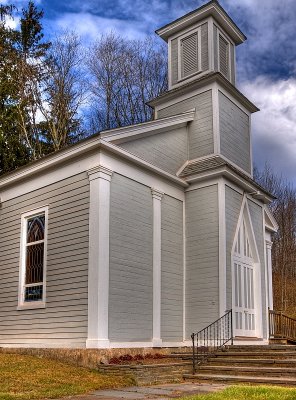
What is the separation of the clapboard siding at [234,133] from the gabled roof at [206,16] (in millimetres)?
3184

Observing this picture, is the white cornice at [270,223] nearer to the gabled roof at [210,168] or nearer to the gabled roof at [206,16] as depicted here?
the gabled roof at [210,168]

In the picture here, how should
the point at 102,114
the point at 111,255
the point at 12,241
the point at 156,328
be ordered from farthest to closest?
the point at 102,114 → the point at 12,241 → the point at 156,328 → the point at 111,255

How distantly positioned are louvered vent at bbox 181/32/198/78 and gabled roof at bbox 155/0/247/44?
51 cm

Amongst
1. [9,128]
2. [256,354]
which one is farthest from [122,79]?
[256,354]

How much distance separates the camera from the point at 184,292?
50.1 feet

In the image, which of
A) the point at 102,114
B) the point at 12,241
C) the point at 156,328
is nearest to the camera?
the point at 156,328

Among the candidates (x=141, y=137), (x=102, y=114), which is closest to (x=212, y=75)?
(x=141, y=137)

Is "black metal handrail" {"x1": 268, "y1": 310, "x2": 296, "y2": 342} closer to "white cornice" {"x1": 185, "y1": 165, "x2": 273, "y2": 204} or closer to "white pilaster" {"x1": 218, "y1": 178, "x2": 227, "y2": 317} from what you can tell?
"white pilaster" {"x1": 218, "y1": 178, "x2": 227, "y2": 317}

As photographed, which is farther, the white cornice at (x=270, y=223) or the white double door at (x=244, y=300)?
the white cornice at (x=270, y=223)

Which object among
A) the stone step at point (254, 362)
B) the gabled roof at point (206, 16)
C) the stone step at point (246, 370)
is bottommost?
the stone step at point (246, 370)

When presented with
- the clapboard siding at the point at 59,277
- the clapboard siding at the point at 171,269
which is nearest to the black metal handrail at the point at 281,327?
the clapboard siding at the point at 171,269

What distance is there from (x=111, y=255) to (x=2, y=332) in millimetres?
5193

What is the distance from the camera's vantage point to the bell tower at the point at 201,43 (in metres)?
18.3

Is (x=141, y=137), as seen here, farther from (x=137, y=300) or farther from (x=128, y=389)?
(x=128, y=389)
